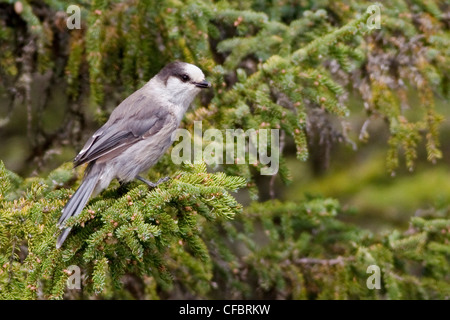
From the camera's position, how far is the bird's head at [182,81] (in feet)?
13.0

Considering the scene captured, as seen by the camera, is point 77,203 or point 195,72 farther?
point 195,72

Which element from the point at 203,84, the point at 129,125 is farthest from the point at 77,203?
the point at 203,84

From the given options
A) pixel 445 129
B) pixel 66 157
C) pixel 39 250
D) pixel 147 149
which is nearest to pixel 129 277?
pixel 147 149

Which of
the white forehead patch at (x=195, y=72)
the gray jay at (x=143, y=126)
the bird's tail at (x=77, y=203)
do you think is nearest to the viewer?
the bird's tail at (x=77, y=203)

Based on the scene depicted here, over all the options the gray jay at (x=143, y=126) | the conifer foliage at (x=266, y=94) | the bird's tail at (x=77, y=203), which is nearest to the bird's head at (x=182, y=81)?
the gray jay at (x=143, y=126)

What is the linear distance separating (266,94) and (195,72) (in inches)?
21.6

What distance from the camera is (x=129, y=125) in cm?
409

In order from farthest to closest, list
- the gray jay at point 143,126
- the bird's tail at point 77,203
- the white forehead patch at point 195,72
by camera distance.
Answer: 1. the white forehead patch at point 195,72
2. the gray jay at point 143,126
3. the bird's tail at point 77,203

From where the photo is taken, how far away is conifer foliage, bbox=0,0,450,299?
3729 millimetres

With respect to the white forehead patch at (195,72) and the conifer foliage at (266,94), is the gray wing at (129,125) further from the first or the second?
the white forehead patch at (195,72)

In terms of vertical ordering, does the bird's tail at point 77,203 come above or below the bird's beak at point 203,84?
below

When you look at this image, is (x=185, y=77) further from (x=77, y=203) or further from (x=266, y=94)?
(x=77, y=203)

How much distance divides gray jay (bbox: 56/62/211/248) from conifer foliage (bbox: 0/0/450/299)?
112 millimetres
